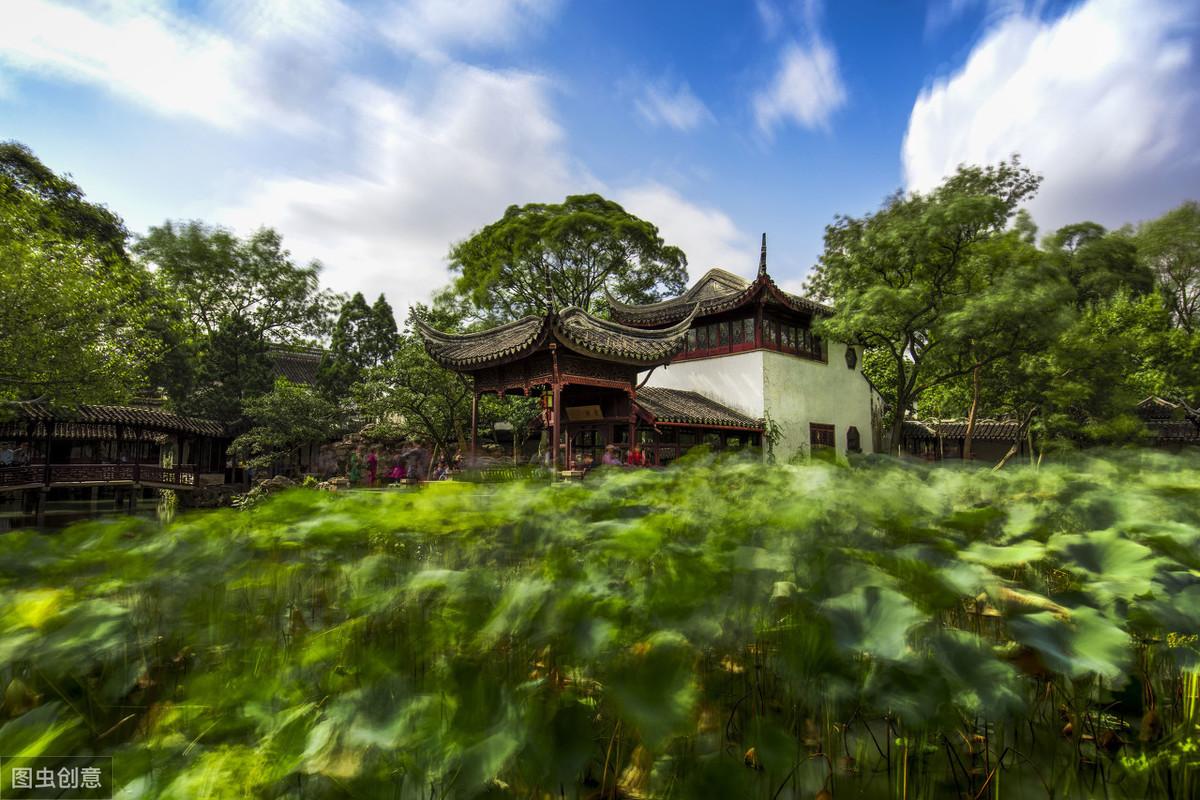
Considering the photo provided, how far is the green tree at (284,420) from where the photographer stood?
810 inches

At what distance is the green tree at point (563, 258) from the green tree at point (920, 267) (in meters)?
8.71

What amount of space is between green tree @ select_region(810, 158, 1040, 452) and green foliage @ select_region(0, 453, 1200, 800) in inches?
581

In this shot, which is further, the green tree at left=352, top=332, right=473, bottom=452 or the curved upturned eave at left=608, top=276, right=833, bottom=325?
the green tree at left=352, top=332, right=473, bottom=452

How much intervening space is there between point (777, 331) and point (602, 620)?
16.7 m

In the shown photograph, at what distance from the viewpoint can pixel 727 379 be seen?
56.2ft

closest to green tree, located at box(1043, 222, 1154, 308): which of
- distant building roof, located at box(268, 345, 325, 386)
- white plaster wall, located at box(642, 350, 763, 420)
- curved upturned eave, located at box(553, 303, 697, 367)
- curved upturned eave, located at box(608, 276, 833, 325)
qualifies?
curved upturned eave, located at box(608, 276, 833, 325)

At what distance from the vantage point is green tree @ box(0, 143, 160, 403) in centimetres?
1001

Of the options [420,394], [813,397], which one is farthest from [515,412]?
[813,397]

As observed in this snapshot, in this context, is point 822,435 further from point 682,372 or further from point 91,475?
point 91,475

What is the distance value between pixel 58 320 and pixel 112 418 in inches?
289

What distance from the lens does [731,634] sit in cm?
131

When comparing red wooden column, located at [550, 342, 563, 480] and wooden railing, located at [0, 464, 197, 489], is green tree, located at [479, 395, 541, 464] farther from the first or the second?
wooden railing, located at [0, 464, 197, 489]

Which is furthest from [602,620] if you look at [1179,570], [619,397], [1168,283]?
[1168,283]

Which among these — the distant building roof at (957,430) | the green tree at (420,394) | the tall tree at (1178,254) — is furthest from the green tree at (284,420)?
the tall tree at (1178,254)
